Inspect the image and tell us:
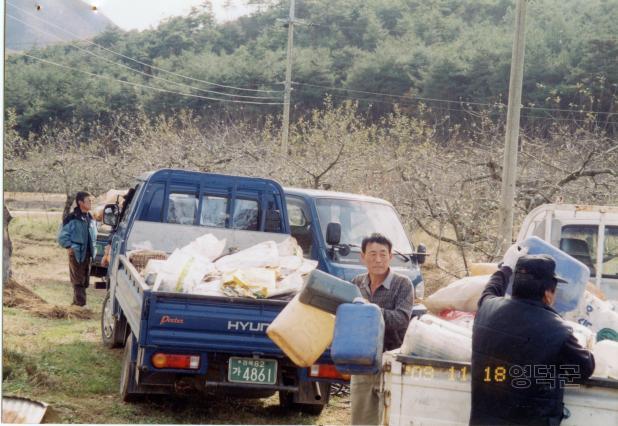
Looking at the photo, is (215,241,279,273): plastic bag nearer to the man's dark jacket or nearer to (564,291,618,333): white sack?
(564,291,618,333): white sack

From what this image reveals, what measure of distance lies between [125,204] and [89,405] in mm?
2932

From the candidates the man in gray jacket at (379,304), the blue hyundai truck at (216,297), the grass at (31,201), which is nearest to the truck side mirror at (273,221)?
the blue hyundai truck at (216,297)

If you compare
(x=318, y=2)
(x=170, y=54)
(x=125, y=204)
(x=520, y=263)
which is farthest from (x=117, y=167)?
(x=318, y=2)

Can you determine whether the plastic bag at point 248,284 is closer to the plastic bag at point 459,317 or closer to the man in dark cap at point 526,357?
the plastic bag at point 459,317

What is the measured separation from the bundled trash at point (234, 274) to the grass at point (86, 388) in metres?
1.03

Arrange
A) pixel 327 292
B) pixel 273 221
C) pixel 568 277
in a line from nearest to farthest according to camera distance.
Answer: pixel 327 292
pixel 568 277
pixel 273 221

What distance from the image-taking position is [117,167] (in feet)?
73.5

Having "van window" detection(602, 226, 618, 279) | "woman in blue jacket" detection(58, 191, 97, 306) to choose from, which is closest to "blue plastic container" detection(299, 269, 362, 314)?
"van window" detection(602, 226, 618, 279)

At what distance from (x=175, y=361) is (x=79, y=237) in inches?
211

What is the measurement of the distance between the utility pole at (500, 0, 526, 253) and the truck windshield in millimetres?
2481

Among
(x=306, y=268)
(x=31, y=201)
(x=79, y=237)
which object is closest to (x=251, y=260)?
(x=306, y=268)

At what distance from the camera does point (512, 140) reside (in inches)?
443

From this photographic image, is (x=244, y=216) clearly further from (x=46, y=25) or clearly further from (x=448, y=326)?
(x=46, y=25)

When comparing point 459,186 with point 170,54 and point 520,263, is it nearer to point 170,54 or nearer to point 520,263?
point 520,263
